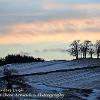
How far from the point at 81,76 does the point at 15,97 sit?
6245 cm

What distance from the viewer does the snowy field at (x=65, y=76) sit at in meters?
121

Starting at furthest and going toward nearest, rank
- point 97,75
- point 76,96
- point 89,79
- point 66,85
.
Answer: point 97,75
point 89,79
point 66,85
point 76,96

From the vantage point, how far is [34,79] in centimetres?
14275

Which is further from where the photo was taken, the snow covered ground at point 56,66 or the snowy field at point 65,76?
the snow covered ground at point 56,66

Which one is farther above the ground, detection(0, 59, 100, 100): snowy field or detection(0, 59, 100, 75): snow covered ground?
detection(0, 59, 100, 75): snow covered ground

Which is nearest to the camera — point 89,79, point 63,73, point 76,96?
point 76,96

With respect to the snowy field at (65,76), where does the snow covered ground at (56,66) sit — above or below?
above

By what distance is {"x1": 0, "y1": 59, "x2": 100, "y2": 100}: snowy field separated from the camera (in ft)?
397

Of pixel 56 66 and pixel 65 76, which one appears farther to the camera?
pixel 56 66

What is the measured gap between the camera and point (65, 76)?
14850 centimetres

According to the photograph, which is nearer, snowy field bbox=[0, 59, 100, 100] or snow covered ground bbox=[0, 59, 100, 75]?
snowy field bbox=[0, 59, 100, 100]

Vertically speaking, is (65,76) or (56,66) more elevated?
(56,66)

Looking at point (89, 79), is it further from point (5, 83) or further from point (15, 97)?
point (15, 97)

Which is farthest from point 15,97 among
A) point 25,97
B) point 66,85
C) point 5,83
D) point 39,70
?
point 39,70
